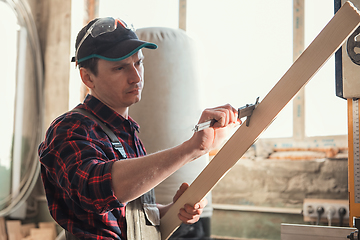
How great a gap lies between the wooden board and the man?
0.23 ft

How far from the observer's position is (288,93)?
0.93 m

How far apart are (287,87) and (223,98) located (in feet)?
7.61

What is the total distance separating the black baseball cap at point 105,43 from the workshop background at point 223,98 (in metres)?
1.17

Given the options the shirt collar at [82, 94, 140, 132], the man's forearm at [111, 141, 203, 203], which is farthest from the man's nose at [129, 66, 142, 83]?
the man's forearm at [111, 141, 203, 203]

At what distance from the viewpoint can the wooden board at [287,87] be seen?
2.81 ft

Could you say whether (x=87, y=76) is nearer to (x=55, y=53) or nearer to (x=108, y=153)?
(x=108, y=153)

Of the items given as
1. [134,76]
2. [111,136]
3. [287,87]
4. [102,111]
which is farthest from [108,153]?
[287,87]

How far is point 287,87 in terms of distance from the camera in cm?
93

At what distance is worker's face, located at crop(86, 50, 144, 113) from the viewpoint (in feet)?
4.24

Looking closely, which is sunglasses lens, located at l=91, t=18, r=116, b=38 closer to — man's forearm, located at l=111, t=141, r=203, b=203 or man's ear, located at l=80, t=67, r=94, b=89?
man's ear, located at l=80, t=67, r=94, b=89

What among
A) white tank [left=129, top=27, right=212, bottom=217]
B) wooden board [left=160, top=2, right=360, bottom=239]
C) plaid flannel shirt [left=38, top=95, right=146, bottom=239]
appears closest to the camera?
wooden board [left=160, top=2, right=360, bottom=239]

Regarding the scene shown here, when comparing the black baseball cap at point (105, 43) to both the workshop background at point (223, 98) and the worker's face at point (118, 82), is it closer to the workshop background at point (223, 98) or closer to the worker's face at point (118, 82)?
the worker's face at point (118, 82)

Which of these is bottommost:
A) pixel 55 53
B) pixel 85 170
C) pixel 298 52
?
pixel 85 170

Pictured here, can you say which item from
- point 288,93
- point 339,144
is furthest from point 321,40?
point 339,144
